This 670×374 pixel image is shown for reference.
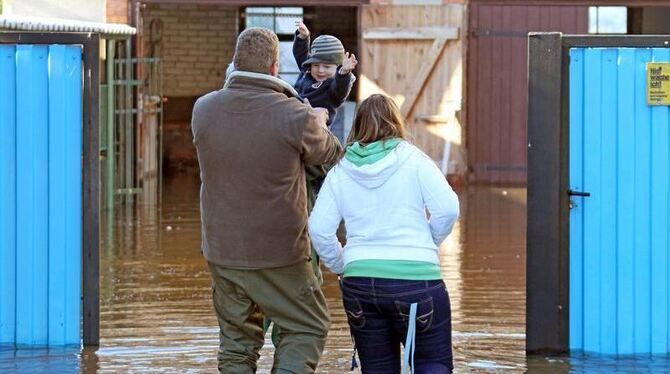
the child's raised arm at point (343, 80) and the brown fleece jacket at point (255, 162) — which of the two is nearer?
the brown fleece jacket at point (255, 162)

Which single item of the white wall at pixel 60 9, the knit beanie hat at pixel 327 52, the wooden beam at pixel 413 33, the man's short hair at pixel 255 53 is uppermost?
the white wall at pixel 60 9

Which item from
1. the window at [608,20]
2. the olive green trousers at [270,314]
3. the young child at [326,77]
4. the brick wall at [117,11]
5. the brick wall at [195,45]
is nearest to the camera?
the olive green trousers at [270,314]

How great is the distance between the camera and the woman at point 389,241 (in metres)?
5.53

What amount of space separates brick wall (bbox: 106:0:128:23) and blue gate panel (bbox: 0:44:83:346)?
1013 cm

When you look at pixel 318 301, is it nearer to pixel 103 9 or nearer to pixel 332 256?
pixel 332 256

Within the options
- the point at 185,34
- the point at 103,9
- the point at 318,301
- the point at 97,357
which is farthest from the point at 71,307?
A: the point at 185,34

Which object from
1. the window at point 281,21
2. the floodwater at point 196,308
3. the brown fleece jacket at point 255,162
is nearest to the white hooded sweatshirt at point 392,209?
the brown fleece jacket at point 255,162

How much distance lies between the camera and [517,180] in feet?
58.6

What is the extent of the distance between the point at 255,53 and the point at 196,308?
11.4ft

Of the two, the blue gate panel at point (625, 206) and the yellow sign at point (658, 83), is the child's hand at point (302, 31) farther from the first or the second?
the yellow sign at point (658, 83)

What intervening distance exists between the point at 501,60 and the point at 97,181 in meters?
11.1

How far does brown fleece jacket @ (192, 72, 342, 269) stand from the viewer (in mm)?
5875

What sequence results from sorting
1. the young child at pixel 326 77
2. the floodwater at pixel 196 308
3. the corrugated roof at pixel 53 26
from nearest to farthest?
the young child at pixel 326 77
the floodwater at pixel 196 308
the corrugated roof at pixel 53 26

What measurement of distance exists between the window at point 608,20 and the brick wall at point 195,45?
20.1ft
